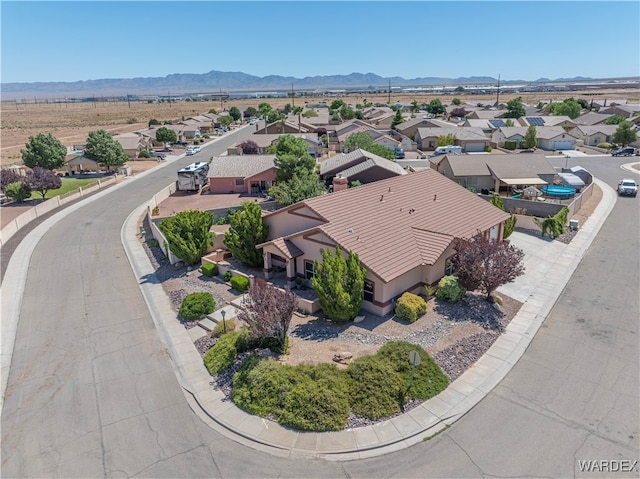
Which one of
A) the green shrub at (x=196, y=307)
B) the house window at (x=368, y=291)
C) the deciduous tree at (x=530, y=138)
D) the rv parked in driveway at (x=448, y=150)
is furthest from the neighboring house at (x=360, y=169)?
the deciduous tree at (x=530, y=138)

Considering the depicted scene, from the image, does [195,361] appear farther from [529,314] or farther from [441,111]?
[441,111]

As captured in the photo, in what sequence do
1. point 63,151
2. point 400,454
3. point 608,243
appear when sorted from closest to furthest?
point 400,454
point 608,243
point 63,151

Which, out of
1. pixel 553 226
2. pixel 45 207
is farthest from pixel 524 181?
pixel 45 207

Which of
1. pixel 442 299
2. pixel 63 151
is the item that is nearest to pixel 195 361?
pixel 442 299

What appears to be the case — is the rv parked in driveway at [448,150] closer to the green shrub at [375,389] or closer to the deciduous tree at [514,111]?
the deciduous tree at [514,111]

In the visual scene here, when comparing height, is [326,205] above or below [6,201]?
above

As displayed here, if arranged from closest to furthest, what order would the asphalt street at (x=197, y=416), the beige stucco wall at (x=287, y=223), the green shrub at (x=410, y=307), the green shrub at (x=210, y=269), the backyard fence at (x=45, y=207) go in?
the asphalt street at (x=197, y=416), the green shrub at (x=410, y=307), the beige stucco wall at (x=287, y=223), the green shrub at (x=210, y=269), the backyard fence at (x=45, y=207)

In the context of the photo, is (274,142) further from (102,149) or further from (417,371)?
(417,371)
